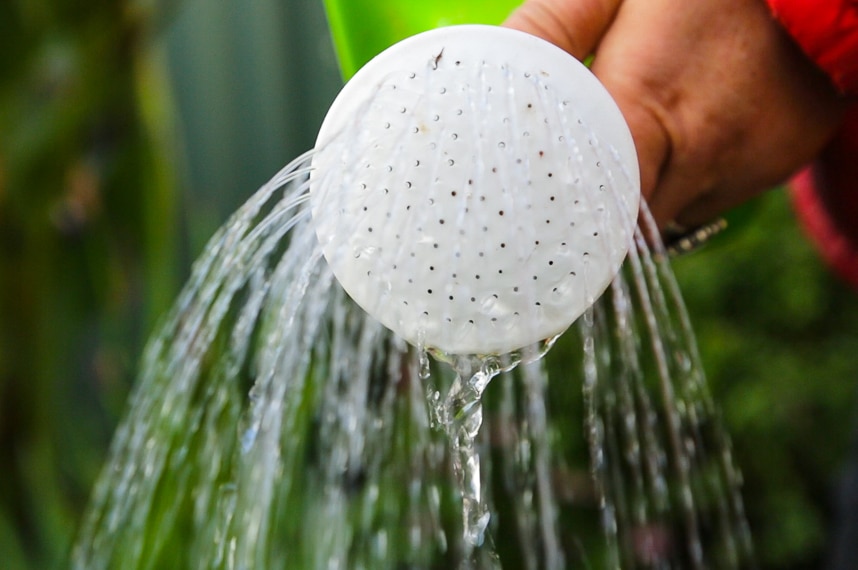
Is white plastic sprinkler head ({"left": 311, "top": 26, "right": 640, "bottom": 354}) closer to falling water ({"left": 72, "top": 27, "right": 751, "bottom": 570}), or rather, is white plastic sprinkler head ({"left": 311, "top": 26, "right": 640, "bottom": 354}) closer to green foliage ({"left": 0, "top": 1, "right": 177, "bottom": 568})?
falling water ({"left": 72, "top": 27, "right": 751, "bottom": 570})

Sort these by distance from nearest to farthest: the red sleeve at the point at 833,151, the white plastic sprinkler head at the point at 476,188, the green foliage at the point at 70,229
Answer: the white plastic sprinkler head at the point at 476,188 → the red sleeve at the point at 833,151 → the green foliage at the point at 70,229

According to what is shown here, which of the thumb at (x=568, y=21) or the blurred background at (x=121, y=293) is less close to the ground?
the thumb at (x=568, y=21)

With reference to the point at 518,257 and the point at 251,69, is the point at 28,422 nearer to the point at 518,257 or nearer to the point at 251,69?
the point at 251,69

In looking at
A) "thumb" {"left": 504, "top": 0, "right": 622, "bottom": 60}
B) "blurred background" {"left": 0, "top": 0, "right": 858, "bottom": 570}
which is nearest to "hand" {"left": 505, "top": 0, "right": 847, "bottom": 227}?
"thumb" {"left": 504, "top": 0, "right": 622, "bottom": 60}

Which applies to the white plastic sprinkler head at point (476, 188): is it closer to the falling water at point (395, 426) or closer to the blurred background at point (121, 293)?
the falling water at point (395, 426)

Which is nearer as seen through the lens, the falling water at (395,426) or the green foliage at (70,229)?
the falling water at (395,426)

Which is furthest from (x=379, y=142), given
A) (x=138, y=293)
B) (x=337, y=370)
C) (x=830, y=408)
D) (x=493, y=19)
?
(x=830, y=408)

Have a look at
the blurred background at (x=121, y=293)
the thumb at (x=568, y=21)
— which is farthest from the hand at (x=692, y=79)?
the blurred background at (x=121, y=293)

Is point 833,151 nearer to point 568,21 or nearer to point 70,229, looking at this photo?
point 568,21
